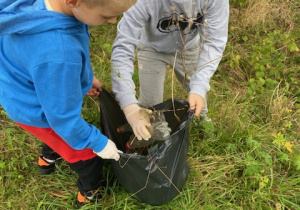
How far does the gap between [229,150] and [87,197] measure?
1030 mm

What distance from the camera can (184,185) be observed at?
5.80 ft

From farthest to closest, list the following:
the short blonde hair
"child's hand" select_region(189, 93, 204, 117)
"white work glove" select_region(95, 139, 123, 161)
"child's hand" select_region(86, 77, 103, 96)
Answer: "child's hand" select_region(86, 77, 103, 96)
"child's hand" select_region(189, 93, 204, 117)
"white work glove" select_region(95, 139, 123, 161)
the short blonde hair

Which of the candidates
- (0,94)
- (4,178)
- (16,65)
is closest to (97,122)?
(4,178)

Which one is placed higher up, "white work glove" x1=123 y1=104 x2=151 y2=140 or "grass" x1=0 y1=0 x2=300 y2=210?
"white work glove" x1=123 y1=104 x2=151 y2=140

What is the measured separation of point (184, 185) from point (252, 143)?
58cm

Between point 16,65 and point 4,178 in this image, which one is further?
point 4,178

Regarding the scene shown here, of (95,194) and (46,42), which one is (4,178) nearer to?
(95,194)

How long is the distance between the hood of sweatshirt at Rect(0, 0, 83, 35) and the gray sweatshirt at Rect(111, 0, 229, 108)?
543 mm

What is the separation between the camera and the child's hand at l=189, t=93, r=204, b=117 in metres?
1.43

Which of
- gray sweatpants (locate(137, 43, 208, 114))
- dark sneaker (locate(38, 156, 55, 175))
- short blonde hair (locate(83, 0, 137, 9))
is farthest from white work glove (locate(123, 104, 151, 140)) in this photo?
dark sneaker (locate(38, 156, 55, 175))

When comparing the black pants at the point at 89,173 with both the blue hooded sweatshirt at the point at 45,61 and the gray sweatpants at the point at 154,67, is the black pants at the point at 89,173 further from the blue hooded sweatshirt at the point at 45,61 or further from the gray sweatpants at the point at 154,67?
the gray sweatpants at the point at 154,67

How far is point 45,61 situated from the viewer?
904 millimetres

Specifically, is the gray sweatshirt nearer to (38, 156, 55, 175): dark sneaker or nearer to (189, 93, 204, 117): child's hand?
(189, 93, 204, 117): child's hand

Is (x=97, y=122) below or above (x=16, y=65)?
below
